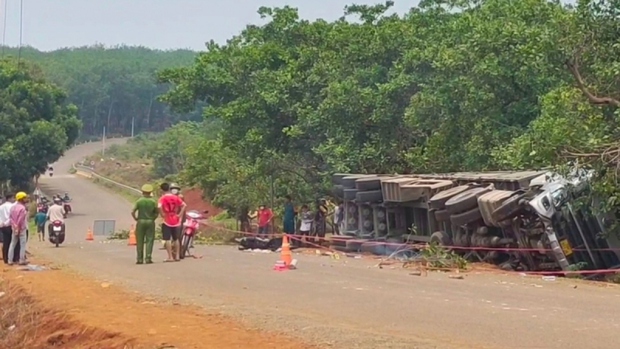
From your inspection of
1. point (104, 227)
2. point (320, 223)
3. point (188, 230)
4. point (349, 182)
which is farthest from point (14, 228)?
point (104, 227)

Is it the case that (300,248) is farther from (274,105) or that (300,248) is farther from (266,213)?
(274,105)

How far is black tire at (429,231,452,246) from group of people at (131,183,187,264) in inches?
216

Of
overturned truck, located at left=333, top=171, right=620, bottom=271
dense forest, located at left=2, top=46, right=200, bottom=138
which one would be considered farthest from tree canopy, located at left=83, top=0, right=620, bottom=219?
dense forest, located at left=2, top=46, right=200, bottom=138

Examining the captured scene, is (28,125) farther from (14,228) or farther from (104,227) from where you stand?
(14,228)

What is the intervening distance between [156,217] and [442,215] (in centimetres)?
615

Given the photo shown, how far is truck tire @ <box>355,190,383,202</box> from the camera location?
2559 centimetres

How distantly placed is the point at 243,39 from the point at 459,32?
35.9ft

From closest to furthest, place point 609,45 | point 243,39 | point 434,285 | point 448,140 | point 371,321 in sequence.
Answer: point 371,321
point 434,285
point 609,45
point 448,140
point 243,39

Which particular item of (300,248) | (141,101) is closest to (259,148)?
(300,248)

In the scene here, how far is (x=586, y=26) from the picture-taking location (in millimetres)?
20594

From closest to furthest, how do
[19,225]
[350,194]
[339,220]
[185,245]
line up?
[19,225]
[185,245]
[350,194]
[339,220]

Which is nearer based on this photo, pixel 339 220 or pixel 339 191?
pixel 339 191

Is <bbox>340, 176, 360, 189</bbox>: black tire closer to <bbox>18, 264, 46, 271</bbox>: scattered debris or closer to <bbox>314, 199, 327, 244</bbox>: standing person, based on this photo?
<bbox>314, 199, 327, 244</bbox>: standing person

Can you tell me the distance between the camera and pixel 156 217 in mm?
20047
